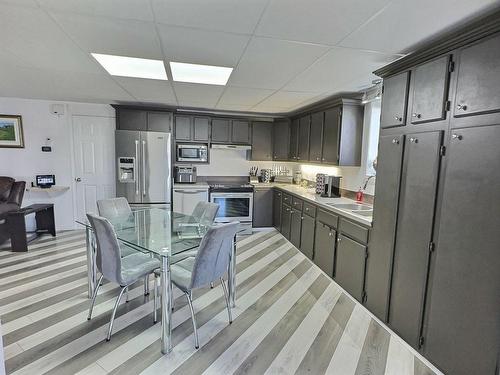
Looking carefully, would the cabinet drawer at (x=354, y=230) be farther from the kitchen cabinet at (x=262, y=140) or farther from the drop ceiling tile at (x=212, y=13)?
the kitchen cabinet at (x=262, y=140)

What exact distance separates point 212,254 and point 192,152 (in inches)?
134

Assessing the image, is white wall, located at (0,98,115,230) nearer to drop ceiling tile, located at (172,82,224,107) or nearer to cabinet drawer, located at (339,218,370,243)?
drop ceiling tile, located at (172,82,224,107)

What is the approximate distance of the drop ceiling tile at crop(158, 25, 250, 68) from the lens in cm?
192

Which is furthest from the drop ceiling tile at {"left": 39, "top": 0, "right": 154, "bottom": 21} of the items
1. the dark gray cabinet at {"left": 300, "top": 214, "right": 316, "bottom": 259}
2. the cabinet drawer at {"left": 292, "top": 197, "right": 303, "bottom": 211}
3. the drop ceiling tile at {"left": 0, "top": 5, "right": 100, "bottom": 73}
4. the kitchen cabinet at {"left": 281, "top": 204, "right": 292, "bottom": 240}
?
the kitchen cabinet at {"left": 281, "top": 204, "right": 292, "bottom": 240}

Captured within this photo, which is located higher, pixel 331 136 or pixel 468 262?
pixel 331 136

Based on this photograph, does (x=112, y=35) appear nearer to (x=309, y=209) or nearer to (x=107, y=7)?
(x=107, y=7)

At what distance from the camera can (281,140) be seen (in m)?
5.38

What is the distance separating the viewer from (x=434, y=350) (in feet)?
6.20

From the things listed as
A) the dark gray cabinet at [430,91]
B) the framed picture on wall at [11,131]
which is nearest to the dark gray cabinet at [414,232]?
the dark gray cabinet at [430,91]

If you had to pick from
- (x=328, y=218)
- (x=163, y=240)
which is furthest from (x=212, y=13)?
(x=328, y=218)

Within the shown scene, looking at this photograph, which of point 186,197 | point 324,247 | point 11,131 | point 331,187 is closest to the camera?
point 324,247

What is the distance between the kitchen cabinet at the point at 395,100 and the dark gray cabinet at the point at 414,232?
0.23 m

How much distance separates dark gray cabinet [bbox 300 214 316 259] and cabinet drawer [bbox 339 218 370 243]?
699 mm

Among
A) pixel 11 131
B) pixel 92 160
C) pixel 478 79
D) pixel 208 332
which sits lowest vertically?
pixel 208 332
